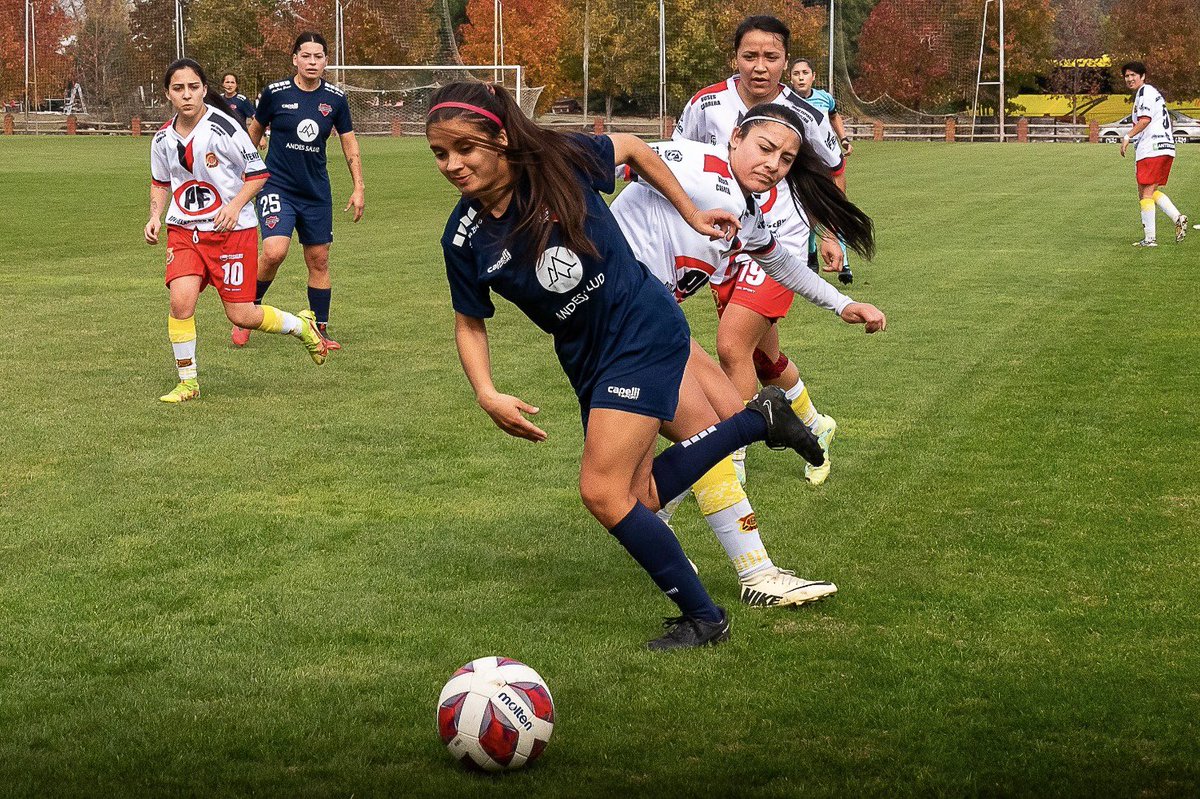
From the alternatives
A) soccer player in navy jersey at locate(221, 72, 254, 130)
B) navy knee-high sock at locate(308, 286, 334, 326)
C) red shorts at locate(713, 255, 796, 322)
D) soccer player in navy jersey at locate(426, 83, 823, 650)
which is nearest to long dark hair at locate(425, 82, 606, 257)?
soccer player in navy jersey at locate(426, 83, 823, 650)

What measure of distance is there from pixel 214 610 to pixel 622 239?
191cm

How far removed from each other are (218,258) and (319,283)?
2.23 meters

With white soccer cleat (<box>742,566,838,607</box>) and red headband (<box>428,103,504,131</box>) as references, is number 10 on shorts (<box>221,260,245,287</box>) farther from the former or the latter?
red headband (<box>428,103,504,131</box>)

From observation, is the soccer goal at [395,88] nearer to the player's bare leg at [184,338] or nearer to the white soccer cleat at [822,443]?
the player's bare leg at [184,338]

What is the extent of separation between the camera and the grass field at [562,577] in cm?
393

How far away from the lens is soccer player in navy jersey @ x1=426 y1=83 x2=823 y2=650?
4.32 m

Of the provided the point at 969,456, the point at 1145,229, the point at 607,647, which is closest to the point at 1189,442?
the point at 969,456

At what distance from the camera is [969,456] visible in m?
7.38

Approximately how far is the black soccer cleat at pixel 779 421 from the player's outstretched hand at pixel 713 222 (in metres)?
0.55

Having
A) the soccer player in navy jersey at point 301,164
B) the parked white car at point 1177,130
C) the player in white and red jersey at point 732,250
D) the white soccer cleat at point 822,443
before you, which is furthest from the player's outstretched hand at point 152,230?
the parked white car at point 1177,130

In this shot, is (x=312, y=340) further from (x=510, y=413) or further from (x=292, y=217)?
(x=510, y=413)

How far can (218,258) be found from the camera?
9.10 m

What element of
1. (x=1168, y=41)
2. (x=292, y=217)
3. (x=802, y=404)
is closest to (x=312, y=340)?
(x=292, y=217)

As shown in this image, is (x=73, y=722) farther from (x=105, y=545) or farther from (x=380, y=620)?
(x=105, y=545)
